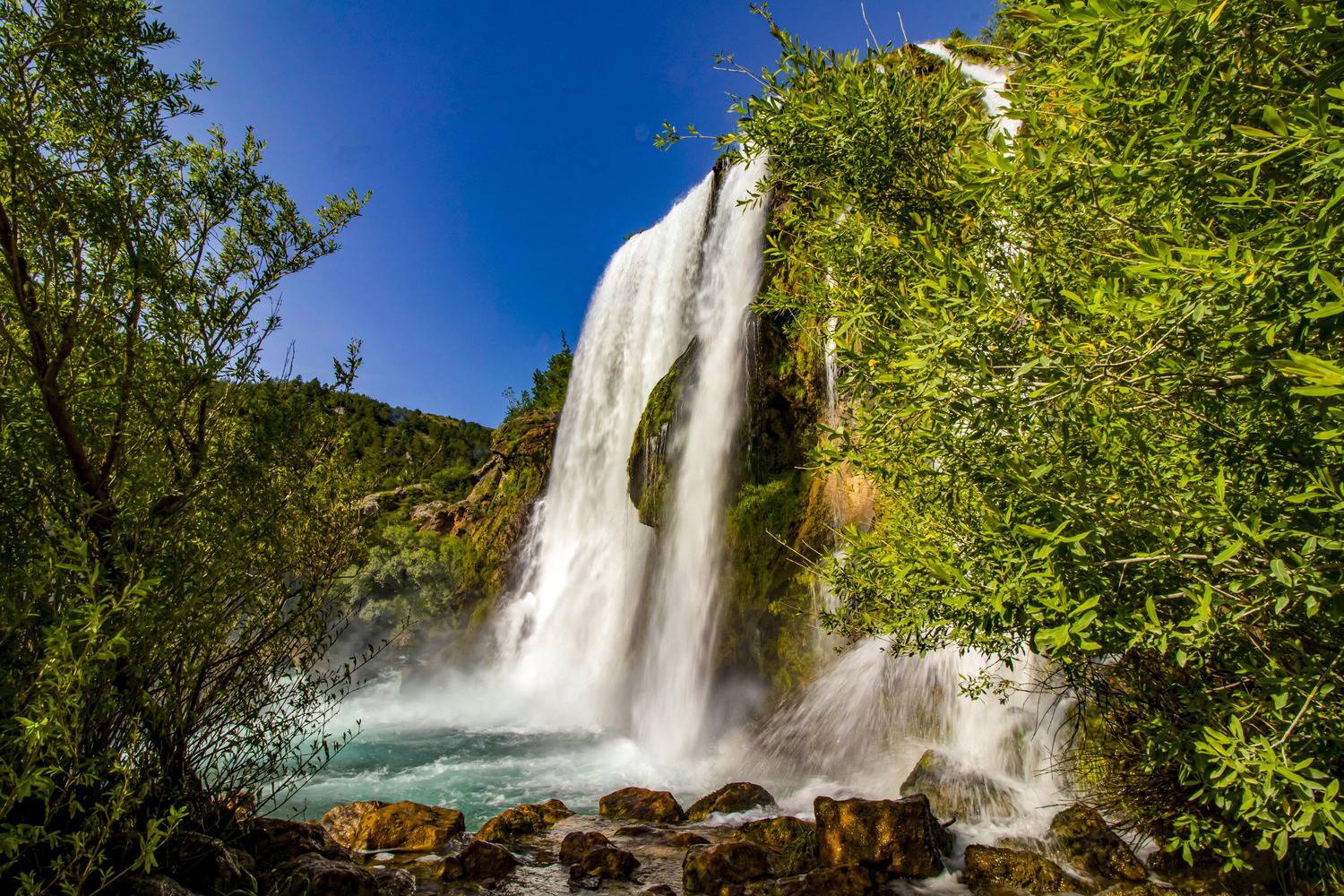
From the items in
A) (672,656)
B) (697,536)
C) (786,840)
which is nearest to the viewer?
(786,840)

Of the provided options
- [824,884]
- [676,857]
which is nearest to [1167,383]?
[824,884]

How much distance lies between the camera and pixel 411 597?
32.8m

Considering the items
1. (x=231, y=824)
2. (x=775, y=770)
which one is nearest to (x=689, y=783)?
(x=775, y=770)

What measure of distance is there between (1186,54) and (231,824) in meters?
8.24

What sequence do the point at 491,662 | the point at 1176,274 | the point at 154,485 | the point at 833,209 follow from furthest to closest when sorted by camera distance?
the point at 491,662
the point at 833,209
the point at 154,485
the point at 1176,274

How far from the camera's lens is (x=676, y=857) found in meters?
8.46

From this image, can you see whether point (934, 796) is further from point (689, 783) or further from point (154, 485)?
point (154, 485)

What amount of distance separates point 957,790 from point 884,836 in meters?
2.06

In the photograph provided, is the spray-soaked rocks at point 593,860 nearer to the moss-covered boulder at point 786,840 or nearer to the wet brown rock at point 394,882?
the moss-covered boulder at point 786,840

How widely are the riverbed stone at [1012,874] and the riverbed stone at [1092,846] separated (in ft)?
0.87

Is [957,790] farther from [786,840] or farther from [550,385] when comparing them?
[550,385]

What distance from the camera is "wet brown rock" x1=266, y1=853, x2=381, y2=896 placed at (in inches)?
232

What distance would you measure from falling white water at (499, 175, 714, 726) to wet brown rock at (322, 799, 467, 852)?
33.7 ft

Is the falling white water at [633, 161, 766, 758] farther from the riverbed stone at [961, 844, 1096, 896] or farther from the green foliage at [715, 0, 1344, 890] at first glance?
the green foliage at [715, 0, 1344, 890]
